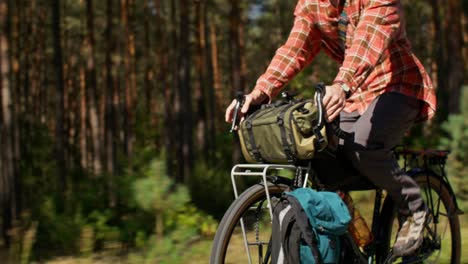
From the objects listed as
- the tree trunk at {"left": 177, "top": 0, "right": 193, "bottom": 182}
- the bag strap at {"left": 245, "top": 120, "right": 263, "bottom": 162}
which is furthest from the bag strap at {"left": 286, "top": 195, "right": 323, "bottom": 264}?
the tree trunk at {"left": 177, "top": 0, "right": 193, "bottom": 182}

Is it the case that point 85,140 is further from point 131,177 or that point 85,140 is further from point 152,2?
point 131,177

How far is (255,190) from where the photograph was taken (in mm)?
2957

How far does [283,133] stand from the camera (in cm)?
280

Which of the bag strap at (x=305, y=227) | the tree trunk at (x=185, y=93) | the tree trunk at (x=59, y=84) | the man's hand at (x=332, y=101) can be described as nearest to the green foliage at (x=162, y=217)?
the bag strap at (x=305, y=227)

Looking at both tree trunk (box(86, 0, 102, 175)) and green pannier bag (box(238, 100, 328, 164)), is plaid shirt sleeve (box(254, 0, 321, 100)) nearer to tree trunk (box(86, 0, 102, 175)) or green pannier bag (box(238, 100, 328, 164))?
green pannier bag (box(238, 100, 328, 164))

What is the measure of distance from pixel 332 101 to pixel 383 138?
0.57m

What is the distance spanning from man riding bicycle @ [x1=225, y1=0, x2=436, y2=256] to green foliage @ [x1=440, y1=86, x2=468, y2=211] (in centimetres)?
462

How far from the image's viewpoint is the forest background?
21.9ft

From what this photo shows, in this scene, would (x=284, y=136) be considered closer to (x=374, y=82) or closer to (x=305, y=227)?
(x=305, y=227)

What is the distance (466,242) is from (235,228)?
299cm

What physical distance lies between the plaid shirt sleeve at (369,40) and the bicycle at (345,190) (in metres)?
0.26

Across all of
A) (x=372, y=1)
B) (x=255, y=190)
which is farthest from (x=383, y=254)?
(x=372, y=1)

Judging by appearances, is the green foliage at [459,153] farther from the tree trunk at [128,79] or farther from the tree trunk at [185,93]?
the tree trunk at [128,79]

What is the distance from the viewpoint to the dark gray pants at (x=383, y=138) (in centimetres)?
312
